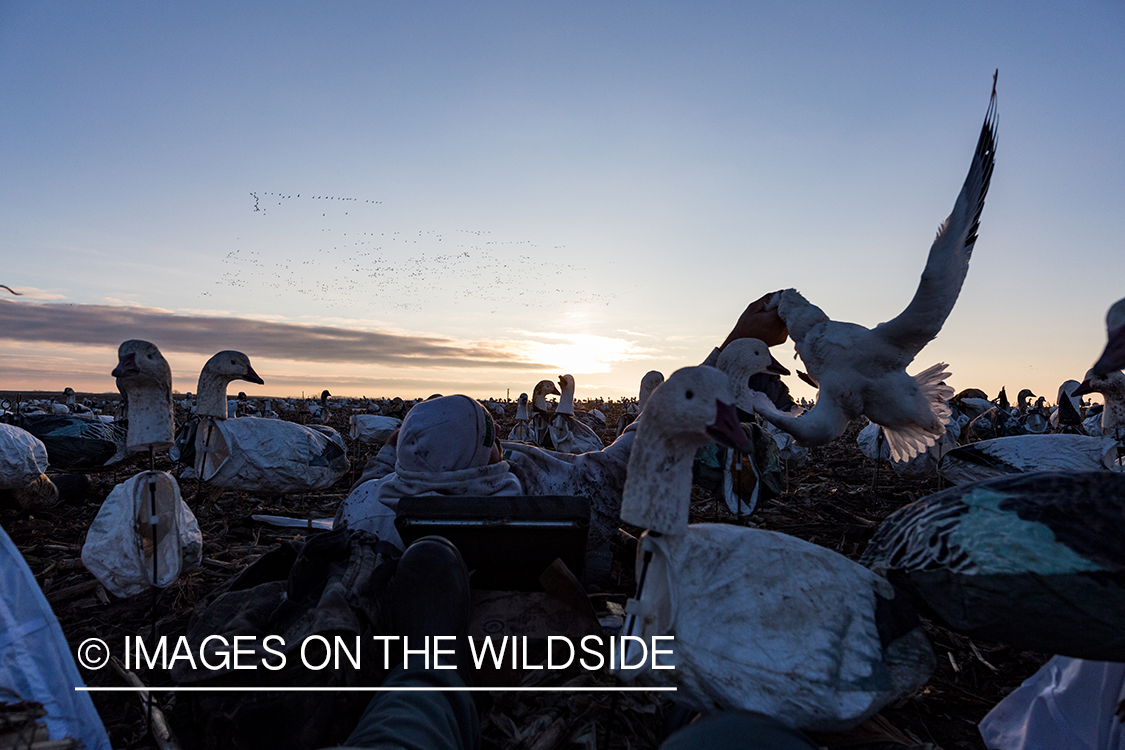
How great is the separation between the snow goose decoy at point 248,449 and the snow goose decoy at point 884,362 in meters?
6.29

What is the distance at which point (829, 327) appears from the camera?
5.79m

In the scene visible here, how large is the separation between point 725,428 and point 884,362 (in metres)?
4.09

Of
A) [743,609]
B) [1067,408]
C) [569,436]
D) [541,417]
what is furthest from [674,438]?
[1067,408]

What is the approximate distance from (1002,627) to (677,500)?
4.40 feet

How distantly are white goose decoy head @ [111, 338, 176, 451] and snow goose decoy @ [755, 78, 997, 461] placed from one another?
5.13 m

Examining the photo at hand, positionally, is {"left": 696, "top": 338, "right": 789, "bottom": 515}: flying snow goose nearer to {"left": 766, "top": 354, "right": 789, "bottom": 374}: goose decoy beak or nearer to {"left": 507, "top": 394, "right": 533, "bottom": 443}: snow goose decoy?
{"left": 766, "top": 354, "right": 789, "bottom": 374}: goose decoy beak

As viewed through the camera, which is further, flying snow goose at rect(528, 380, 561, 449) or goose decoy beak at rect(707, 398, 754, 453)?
flying snow goose at rect(528, 380, 561, 449)

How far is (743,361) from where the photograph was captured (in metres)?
5.76

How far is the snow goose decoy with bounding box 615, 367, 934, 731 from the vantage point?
223 centimetres

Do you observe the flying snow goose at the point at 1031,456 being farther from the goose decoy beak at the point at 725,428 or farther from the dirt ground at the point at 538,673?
the goose decoy beak at the point at 725,428

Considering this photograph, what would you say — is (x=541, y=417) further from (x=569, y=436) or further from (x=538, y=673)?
(x=538, y=673)

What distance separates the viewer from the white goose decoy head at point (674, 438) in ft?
7.97

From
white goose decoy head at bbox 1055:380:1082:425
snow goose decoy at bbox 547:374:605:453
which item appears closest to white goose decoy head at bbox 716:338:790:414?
snow goose decoy at bbox 547:374:605:453

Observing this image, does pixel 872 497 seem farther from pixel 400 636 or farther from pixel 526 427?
pixel 400 636
